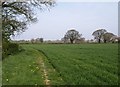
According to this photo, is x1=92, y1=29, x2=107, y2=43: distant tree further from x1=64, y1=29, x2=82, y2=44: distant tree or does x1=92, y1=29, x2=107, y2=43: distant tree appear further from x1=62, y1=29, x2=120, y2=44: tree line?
x1=64, y1=29, x2=82, y2=44: distant tree

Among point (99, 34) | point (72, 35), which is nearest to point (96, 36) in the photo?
point (99, 34)

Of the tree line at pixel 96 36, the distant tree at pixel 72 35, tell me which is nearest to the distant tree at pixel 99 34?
the tree line at pixel 96 36

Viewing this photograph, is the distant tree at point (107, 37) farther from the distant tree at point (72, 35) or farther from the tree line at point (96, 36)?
the distant tree at point (72, 35)

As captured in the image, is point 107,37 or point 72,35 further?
point 107,37

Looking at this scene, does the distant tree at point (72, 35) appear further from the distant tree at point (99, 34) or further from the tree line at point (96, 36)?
the distant tree at point (99, 34)

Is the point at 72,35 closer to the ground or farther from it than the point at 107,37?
farther from it

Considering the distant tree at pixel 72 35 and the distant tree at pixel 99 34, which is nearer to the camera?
the distant tree at pixel 72 35

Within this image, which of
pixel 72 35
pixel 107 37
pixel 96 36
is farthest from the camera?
pixel 96 36

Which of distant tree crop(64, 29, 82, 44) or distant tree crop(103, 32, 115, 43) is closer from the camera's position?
distant tree crop(64, 29, 82, 44)

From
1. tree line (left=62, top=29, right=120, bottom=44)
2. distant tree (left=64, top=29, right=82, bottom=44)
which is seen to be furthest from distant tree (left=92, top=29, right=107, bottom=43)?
distant tree (left=64, top=29, right=82, bottom=44)

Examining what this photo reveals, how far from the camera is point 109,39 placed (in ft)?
518

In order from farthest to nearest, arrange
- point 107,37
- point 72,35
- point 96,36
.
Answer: point 96,36
point 107,37
point 72,35

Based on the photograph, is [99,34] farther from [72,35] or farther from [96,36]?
[72,35]

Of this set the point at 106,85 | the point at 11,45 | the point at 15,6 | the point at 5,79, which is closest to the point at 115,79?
the point at 106,85
